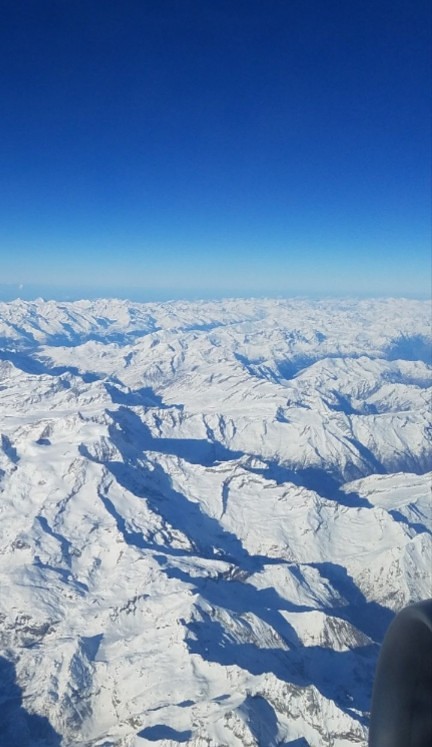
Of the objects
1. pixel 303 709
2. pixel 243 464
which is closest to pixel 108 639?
pixel 303 709

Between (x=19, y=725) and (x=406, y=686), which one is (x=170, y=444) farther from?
(x=406, y=686)

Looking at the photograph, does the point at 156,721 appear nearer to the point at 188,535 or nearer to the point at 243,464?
the point at 188,535

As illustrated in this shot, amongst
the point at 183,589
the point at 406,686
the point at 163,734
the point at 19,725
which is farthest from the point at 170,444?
the point at 406,686

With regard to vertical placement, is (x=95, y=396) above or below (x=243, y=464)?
above

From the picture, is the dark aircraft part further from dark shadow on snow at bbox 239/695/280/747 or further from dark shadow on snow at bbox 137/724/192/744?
dark shadow on snow at bbox 239/695/280/747

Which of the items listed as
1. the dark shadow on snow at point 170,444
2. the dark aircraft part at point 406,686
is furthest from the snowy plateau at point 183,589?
the dark aircraft part at point 406,686


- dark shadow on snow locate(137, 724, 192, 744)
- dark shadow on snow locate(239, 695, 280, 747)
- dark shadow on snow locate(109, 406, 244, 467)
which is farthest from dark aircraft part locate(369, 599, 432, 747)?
dark shadow on snow locate(109, 406, 244, 467)
